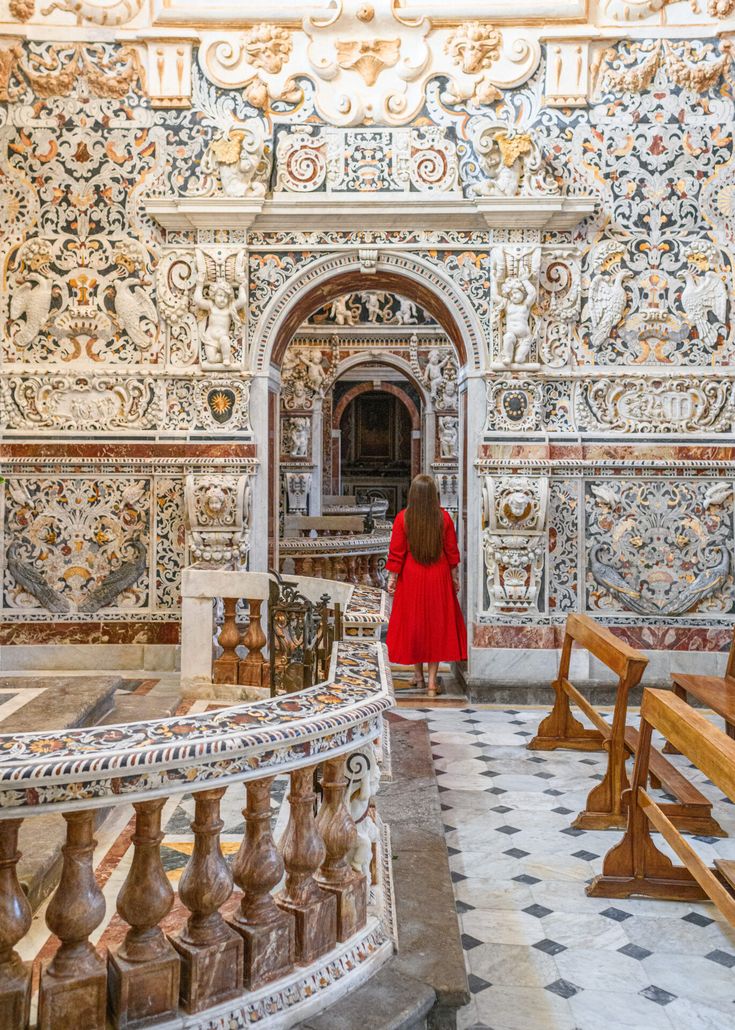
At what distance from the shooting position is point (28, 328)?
746 cm

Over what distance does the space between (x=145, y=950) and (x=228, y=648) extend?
422 centimetres

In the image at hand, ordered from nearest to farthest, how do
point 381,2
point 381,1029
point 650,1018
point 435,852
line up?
point 381,1029, point 650,1018, point 435,852, point 381,2

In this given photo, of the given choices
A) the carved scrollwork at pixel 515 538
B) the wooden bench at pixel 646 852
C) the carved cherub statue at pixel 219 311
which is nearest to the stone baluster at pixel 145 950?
the wooden bench at pixel 646 852

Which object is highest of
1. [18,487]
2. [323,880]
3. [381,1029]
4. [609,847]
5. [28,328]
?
[28,328]

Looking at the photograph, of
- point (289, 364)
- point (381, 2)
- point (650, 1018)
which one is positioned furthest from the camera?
point (289, 364)

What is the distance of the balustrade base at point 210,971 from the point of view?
7.40 ft

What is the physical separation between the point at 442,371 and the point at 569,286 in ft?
30.4

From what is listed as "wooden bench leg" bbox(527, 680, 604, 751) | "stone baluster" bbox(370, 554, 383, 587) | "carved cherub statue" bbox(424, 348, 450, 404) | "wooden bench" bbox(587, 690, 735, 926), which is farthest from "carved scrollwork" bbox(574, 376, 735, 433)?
"carved cherub statue" bbox(424, 348, 450, 404)

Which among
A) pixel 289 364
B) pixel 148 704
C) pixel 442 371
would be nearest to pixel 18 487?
pixel 148 704

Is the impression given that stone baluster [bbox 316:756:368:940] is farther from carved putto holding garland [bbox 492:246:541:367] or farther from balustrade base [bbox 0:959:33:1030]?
carved putto holding garland [bbox 492:246:541:367]

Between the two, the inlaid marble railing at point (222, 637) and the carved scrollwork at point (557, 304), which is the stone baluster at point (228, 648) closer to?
the inlaid marble railing at point (222, 637)

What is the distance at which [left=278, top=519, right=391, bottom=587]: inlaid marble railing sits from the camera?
34.4 feet

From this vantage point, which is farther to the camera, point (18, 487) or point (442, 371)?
point (442, 371)

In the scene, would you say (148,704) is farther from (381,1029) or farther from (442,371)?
(442,371)
